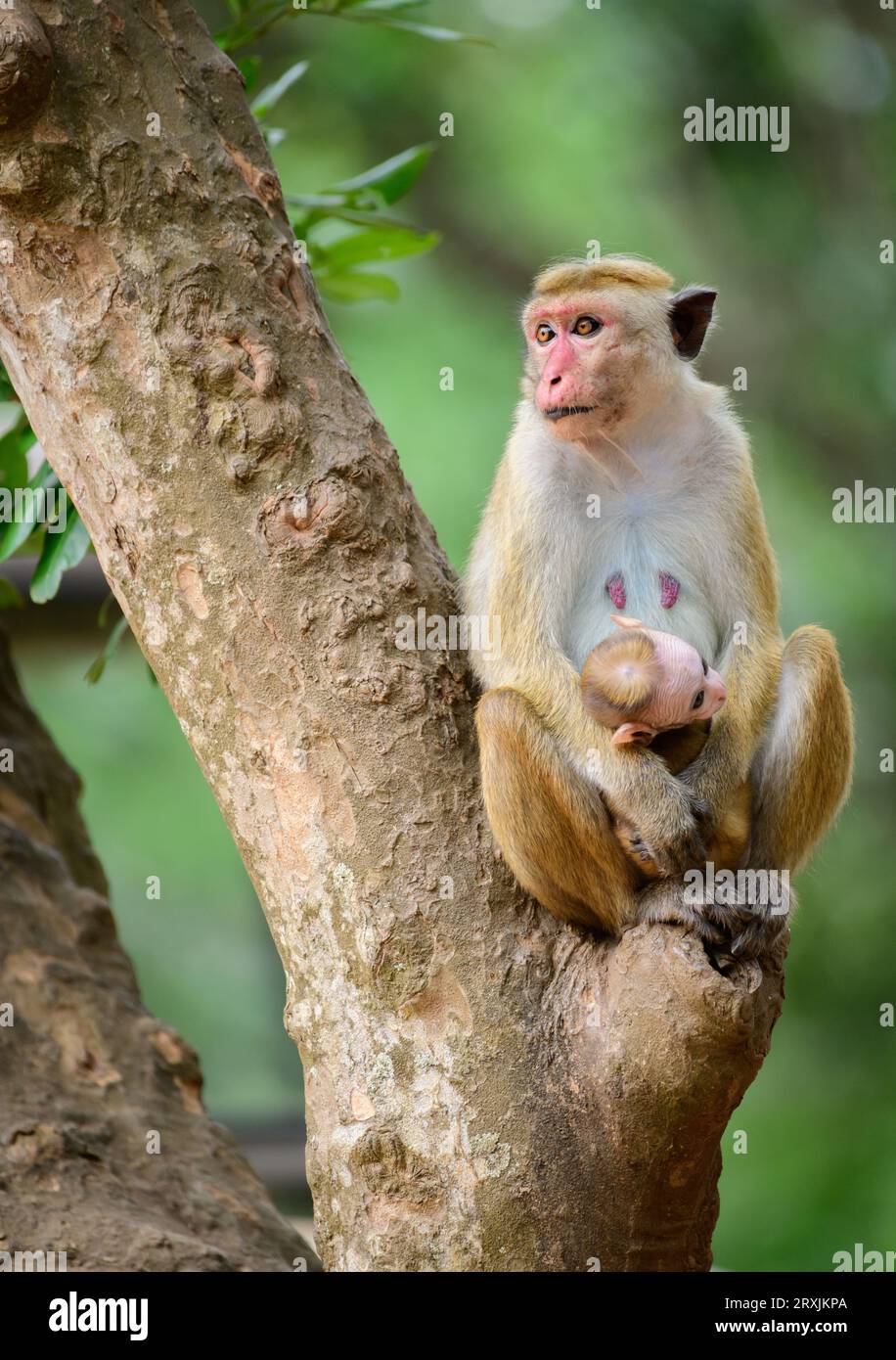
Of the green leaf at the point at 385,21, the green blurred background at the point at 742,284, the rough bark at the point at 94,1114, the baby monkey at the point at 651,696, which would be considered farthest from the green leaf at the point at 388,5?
the green blurred background at the point at 742,284

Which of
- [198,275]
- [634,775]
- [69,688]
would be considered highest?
[69,688]

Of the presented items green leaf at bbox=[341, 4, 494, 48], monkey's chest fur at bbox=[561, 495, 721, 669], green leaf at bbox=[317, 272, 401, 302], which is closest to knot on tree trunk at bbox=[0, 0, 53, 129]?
monkey's chest fur at bbox=[561, 495, 721, 669]

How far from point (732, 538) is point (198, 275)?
5.98 ft

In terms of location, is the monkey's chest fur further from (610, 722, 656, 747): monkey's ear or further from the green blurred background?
the green blurred background

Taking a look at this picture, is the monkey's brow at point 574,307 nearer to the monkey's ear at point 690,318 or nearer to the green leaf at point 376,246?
the monkey's ear at point 690,318

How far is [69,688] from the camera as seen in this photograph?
1312 centimetres

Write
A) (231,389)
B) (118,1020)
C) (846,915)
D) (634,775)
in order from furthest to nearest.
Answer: (846,915)
(118,1020)
(634,775)
(231,389)

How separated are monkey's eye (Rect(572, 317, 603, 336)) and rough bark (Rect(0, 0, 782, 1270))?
88 centimetres

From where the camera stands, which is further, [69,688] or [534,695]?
[69,688]

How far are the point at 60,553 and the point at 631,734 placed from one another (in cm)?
217

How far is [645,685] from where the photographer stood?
3.96 meters
